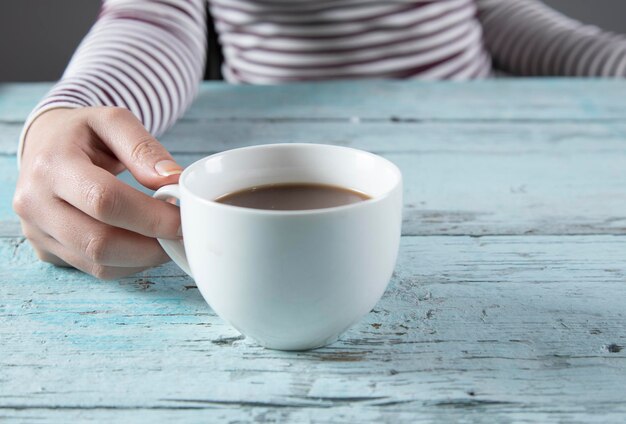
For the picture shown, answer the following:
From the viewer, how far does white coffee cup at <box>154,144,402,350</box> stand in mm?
339

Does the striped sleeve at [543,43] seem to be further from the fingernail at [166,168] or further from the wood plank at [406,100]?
the fingernail at [166,168]

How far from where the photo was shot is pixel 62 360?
1.31 feet

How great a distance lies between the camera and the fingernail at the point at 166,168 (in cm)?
44

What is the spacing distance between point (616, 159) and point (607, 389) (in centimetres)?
41

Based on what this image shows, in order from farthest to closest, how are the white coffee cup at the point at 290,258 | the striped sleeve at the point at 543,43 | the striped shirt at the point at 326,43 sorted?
the striped sleeve at the point at 543,43
the striped shirt at the point at 326,43
the white coffee cup at the point at 290,258

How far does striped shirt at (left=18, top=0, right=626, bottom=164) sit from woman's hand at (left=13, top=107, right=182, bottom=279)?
0.82 ft

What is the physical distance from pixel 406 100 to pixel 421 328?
52 centimetres

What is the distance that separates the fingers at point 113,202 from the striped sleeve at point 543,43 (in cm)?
88

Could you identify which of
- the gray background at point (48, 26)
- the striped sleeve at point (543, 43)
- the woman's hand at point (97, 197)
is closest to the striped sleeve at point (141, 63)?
the woman's hand at point (97, 197)

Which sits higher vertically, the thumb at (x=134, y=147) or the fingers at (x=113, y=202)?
the thumb at (x=134, y=147)

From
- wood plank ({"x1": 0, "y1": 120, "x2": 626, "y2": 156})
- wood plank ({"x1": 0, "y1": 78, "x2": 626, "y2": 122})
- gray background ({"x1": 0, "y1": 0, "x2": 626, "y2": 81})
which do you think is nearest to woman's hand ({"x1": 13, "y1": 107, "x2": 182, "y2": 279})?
wood plank ({"x1": 0, "y1": 120, "x2": 626, "y2": 156})

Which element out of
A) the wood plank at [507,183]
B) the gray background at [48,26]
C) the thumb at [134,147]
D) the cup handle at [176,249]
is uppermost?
the thumb at [134,147]

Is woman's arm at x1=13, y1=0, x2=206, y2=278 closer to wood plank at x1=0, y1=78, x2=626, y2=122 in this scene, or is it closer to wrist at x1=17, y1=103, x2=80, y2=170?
wrist at x1=17, y1=103, x2=80, y2=170

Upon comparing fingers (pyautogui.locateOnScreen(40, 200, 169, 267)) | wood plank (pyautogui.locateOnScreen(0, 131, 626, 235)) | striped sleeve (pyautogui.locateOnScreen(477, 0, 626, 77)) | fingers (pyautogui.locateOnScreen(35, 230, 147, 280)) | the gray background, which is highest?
fingers (pyautogui.locateOnScreen(40, 200, 169, 267))
